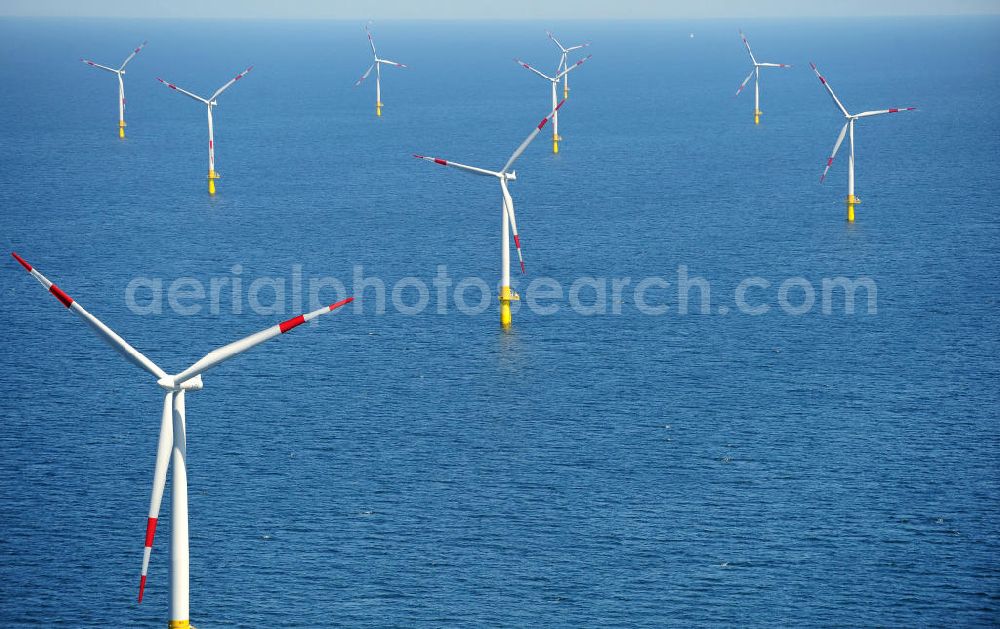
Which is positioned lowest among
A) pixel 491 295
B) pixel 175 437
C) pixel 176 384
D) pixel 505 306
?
pixel 175 437

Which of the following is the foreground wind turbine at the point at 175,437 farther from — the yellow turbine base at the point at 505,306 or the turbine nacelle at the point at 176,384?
the yellow turbine base at the point at 505,306

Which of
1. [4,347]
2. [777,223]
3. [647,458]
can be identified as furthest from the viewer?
[777,223]

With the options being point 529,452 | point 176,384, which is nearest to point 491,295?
point 529,452

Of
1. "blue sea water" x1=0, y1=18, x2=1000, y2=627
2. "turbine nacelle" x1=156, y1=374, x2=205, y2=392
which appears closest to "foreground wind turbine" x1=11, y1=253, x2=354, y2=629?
"turbine nacelle" x1=156, y1=374, x2=205, y2=392

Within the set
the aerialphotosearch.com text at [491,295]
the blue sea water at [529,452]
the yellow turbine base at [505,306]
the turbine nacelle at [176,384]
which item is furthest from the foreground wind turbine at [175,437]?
the aerialphotosearch.com text at [491,295]

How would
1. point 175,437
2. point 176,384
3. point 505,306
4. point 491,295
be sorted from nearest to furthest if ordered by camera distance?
point 176,384 → point 175,437 → point 505,306 → point 491,295

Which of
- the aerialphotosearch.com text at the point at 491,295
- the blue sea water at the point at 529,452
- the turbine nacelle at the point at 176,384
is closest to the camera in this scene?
the turbine nacelle at the point at 176,384

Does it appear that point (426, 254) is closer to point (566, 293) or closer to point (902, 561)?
point (566, 293)

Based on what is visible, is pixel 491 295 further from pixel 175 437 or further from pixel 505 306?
pixel 175 437

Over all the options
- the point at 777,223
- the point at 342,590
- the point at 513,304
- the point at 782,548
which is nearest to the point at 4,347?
the point at 513,304

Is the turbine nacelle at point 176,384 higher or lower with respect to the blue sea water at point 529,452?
higher

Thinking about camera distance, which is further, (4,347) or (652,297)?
(652,297)
